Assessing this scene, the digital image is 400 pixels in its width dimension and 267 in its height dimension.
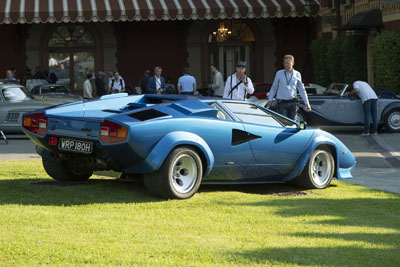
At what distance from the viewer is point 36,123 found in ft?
30.9

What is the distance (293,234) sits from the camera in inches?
289

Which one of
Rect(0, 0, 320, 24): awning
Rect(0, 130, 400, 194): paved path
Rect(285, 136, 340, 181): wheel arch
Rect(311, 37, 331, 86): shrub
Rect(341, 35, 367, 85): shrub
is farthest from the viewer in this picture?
Rect(0, 0, 320, 24): awning

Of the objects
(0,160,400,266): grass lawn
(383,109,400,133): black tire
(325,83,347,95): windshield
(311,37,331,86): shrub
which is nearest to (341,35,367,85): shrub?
(311,37,331,86): shrub

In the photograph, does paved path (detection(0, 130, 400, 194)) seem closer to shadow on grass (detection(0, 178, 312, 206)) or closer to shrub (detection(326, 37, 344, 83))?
shadow on grass (detection(0, 178, 312, 206))

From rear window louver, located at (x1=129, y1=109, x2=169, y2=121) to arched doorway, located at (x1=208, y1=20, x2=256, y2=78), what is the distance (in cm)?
2798

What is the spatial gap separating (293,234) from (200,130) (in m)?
2.27

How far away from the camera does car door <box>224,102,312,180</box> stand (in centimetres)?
989

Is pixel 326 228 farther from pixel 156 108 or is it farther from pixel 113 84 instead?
pixel 113 84

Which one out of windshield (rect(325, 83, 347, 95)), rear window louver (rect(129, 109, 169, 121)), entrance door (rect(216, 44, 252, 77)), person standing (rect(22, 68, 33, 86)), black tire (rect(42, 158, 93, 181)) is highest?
entrance door (rect(216, 44, 252, 77))

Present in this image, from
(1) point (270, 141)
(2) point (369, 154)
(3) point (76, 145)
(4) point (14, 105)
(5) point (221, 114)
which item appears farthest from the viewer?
(4) point (14, 105)

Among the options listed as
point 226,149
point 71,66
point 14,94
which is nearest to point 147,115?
point 226,149

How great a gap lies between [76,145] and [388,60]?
1567 centimetres

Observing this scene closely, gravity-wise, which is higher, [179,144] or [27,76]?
[27,76]

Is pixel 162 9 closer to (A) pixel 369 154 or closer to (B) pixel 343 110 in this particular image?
(B) pixel 343 110
